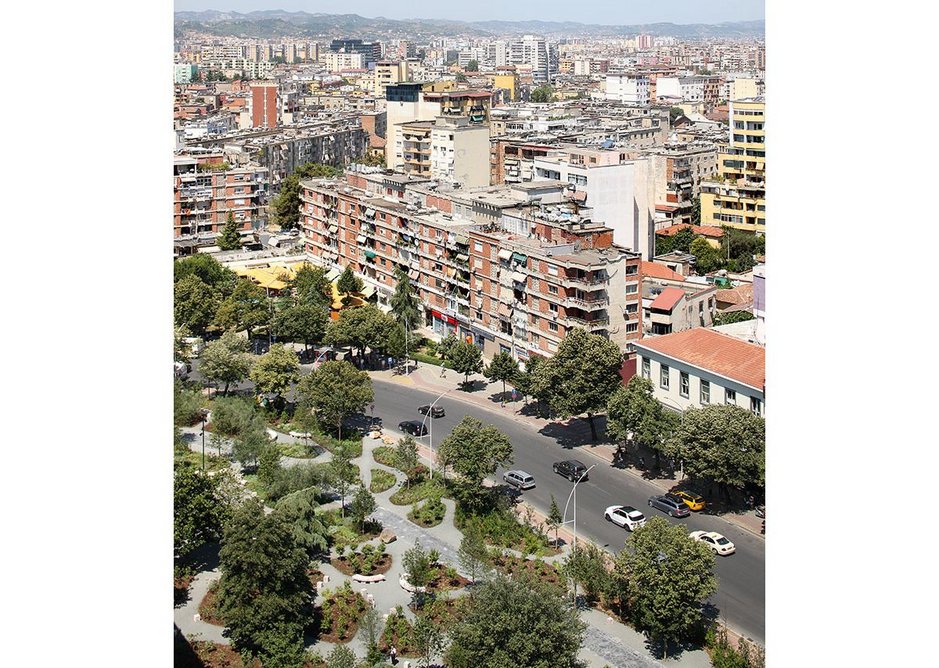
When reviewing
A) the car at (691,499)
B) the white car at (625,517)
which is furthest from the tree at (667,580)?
the car at (691,499)

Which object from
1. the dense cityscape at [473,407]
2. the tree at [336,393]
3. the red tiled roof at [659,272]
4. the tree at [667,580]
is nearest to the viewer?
the tree at [667,580]

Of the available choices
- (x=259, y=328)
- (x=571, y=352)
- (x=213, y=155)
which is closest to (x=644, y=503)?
(x=571, y=352)

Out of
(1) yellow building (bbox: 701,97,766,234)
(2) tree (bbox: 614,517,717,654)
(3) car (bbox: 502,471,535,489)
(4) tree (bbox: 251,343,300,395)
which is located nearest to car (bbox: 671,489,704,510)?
(3) car (bbox: 502,471,535,489)

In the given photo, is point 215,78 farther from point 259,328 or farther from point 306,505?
point 306,505

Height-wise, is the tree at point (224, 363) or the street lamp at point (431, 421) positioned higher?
the tree at point (224, 363)

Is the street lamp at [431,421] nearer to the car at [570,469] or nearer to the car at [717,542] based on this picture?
the car at [570,469]

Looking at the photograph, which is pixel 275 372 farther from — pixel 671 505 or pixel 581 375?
pixel 671 505
